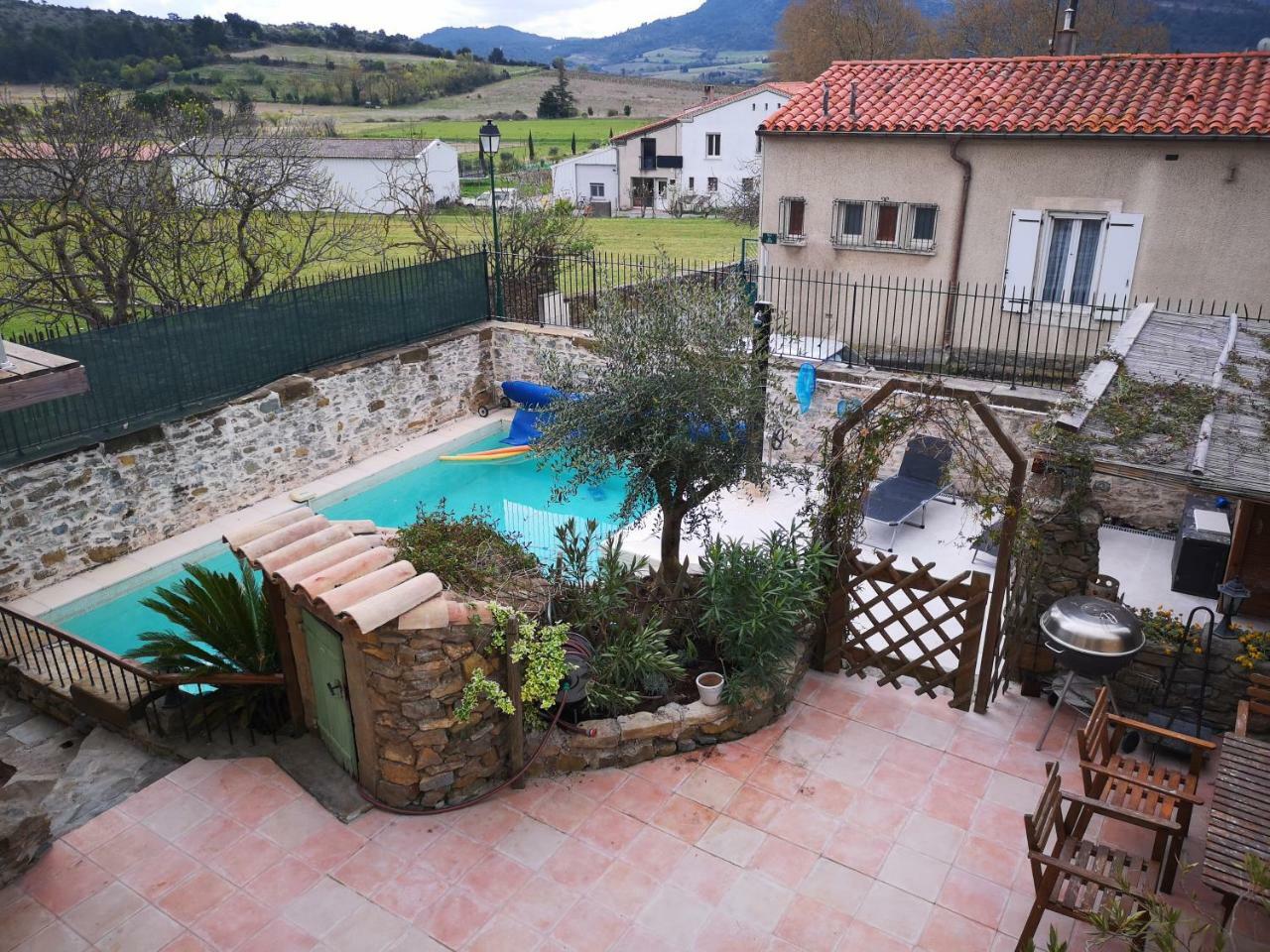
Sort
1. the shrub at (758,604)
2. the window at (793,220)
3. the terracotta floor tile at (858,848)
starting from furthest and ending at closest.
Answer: the window at (793,220)
the shrub at (758,604)
the terracotta floor tile at (858,848)

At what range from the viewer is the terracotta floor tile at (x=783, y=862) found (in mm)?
5430

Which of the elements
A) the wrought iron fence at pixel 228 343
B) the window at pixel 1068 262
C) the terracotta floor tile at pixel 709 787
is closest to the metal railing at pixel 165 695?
the terracotta floor tile at pixel 709 787

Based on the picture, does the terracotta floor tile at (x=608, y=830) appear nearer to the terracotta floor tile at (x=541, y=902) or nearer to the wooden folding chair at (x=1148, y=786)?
the terracotta floor tile at (x=541, y=902)

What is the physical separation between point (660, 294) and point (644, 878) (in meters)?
4.72

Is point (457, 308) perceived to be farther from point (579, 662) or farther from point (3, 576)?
point (579, 662)

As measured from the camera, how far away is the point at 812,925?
5094 millimetres

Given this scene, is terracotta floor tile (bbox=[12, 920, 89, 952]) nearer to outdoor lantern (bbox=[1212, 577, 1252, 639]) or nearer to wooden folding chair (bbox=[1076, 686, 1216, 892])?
wooden folding chair (bbox=[1076, 686, 1216, 892])

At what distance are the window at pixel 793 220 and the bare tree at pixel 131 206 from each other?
8061 mm

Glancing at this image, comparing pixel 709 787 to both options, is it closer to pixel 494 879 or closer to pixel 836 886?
pixel 836 886

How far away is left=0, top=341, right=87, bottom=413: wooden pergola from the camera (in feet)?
15.7

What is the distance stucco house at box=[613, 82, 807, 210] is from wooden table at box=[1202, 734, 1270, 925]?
143ft

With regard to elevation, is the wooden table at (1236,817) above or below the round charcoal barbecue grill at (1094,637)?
below

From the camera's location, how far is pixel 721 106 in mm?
47312

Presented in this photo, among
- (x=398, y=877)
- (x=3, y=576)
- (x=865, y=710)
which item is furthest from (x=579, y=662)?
(x=3, y=576)
